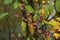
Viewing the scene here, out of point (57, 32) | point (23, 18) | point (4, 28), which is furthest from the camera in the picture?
point (4, 28)

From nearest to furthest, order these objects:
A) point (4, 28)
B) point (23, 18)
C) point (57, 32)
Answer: point (23, 18), point (57, 32), point (4, 28)

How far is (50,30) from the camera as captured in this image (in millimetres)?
2234

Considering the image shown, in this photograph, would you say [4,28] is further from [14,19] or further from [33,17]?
[33,17]

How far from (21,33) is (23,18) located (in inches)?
10.4

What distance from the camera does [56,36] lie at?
7.27ft

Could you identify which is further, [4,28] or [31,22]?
[4,28]

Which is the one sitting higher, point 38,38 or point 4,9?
point 4,9

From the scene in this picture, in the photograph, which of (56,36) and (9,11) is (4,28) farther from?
(56,36)

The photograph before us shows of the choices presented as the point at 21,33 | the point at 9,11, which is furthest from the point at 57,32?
Result: the point at 9,11

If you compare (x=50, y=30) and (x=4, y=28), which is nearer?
(x=50, y=30)

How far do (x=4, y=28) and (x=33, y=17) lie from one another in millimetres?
445

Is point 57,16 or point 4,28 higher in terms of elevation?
point 57,16

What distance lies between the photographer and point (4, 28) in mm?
2451

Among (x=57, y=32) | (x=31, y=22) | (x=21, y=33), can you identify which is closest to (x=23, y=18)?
(x=31, y=22)
